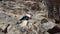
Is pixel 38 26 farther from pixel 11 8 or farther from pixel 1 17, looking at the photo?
pixel 11 8

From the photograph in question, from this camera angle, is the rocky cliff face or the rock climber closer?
the rocky cliff face

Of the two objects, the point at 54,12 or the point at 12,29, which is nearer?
the point at 12,29

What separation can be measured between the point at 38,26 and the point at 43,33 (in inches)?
4.7

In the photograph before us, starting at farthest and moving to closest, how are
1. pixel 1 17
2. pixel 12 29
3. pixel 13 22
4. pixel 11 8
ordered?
pixel 11 8, pixel 1 17, pixel 13 22, pixel 12 29

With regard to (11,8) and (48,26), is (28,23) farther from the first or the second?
(11,8)

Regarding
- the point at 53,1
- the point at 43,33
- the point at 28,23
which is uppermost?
the point at 53,1

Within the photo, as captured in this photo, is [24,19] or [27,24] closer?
[27,24]

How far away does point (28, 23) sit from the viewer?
1.81 meters

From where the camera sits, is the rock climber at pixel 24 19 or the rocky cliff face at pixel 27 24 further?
the rock climber at pixel 24 19

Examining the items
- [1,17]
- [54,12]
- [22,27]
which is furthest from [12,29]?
[54,12]

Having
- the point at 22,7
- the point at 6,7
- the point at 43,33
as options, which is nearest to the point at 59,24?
the point at 43,33

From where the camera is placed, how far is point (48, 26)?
1.76 meters

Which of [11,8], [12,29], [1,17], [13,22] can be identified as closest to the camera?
[12,29]

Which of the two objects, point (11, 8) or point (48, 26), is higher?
point (11, 8)
